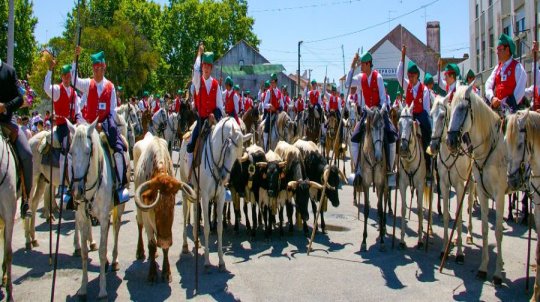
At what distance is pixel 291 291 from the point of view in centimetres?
691

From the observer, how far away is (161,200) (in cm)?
672

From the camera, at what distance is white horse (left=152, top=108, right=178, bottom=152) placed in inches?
733

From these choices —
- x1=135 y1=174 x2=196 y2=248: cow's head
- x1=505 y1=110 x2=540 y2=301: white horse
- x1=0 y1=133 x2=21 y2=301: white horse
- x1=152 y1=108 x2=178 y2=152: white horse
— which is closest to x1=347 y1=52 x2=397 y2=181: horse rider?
x1=505 y1=110 x2=540 y2=301: white horse

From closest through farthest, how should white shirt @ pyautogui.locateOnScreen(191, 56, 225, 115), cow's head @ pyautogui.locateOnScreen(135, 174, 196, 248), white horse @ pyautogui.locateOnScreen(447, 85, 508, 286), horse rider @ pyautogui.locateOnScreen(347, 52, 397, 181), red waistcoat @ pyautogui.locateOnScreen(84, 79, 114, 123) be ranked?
cow's head @ pyautogui.locateOnScreen(135, 174, 196, 248)
white horse @ pyautogui.locateOnScreen(447, 85, 508, 286)
red waistcoat @ pyautogui.locateOnScreen(84, 79, 114, 123)
white shirt @ pyautogui.locateOnScreen(191, 56, 225, 115)
horse rider @ pyautogui.locateOnScreen(347, 52, 397, 181)

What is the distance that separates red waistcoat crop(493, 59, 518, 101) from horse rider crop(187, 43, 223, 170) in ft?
15.6

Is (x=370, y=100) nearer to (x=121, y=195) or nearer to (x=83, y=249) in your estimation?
(x=121, y=195)

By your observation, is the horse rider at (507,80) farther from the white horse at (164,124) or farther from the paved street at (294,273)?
the white horse at (164,124)

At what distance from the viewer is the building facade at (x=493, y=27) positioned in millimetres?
27078

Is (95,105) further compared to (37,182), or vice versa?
(37,182)

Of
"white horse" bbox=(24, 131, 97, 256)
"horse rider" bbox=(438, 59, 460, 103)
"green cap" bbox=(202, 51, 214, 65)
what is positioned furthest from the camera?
"horse rider" bbox=(438, 59, 460, 103)

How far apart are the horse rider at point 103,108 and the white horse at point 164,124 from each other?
1027 cm

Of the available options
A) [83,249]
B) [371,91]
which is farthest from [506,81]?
[83,249]

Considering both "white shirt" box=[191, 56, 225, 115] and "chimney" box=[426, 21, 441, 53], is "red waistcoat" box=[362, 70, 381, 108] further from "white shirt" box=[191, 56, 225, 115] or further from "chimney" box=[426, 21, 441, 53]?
"chimney" box=[426, 21, 441, 53]

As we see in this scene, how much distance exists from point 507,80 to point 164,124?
43.9 feet
